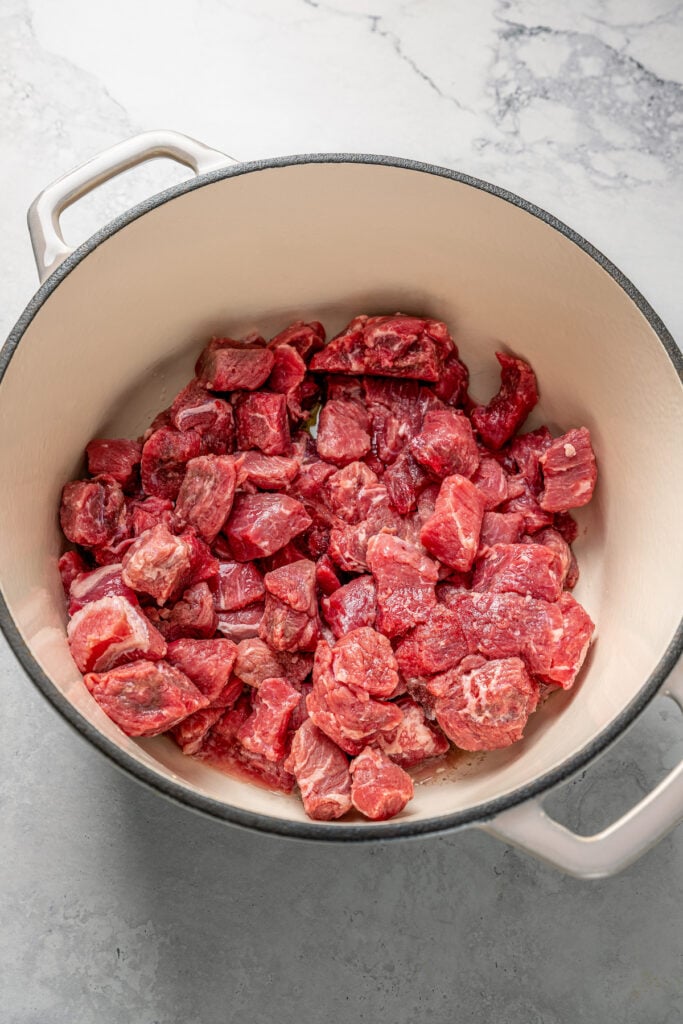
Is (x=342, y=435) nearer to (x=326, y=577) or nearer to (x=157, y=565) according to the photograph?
(x=326, y=577)

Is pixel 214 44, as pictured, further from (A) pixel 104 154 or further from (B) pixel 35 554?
(B) pixel 35 554

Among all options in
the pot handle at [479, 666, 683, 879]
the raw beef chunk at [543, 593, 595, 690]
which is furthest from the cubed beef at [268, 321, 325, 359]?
the pot handle at [479, 666, 683, 879]

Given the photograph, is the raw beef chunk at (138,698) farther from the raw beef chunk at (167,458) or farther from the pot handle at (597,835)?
the pot handle at (597,835)

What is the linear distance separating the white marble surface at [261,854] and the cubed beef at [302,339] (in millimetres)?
753

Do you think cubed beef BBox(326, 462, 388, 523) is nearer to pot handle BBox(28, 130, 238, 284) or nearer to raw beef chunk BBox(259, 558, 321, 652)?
raw beef chunk BBox(259, 558, 321, 652)

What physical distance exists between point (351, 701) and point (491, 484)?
0.87m

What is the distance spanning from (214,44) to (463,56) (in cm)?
92

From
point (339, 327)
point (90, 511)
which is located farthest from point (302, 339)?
point (90, 511)

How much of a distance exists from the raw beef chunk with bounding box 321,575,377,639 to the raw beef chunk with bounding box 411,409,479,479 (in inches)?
16.6

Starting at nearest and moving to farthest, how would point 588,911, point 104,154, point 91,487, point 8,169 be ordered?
point 104,154 → point 91,487 → point 588,911 → point 8,169

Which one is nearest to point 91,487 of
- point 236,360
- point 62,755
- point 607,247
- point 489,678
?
point 236,360

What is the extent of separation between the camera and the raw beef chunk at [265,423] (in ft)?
9.25

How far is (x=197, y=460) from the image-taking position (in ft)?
9.01

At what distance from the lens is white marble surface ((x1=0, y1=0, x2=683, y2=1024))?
111 inches
